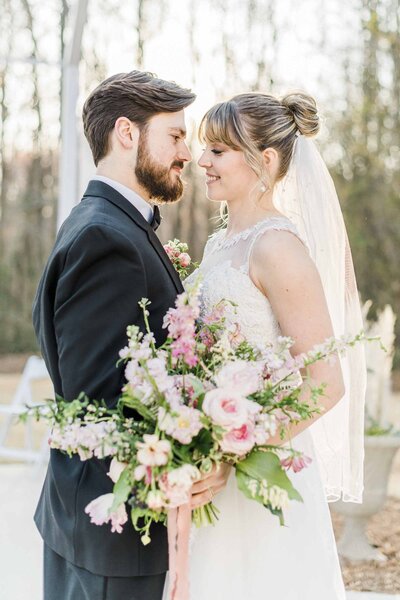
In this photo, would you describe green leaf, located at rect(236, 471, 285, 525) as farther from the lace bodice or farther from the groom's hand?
the lace bodice

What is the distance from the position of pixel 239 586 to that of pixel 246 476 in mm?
527

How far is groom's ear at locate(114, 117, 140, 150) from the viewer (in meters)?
2.33

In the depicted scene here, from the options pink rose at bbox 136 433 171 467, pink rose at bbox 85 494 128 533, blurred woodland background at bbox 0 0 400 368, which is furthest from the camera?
blurred woodland background at bbox 0 0 400 368

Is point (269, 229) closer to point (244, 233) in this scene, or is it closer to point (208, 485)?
point (244, 233)

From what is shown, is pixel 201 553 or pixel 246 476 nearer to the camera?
pixel 246 476

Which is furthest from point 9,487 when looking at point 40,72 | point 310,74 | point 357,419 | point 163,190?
point 40,72

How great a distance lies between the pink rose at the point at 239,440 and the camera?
177 cm

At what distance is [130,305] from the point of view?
6.67ft

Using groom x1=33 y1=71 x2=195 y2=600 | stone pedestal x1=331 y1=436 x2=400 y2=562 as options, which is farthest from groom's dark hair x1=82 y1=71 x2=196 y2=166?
stone pedestal x1=331 y1=436 x2=400 y2=562

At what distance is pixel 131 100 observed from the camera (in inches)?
91.7

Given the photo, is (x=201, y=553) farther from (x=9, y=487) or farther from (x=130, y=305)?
(x=9, y=487)

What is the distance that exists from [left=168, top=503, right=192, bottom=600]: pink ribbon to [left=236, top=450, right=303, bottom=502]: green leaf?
0.53 ft

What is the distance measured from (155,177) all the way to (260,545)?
1035 millimetres

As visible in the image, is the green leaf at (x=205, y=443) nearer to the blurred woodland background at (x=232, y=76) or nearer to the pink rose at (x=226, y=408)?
the pink rose at (x=226, y=408)
